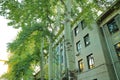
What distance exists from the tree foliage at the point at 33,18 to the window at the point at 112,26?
8.75 ft

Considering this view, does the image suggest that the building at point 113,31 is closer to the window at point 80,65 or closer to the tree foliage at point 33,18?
the tree foliage at point 33,18

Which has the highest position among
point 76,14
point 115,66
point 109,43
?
point 76,14

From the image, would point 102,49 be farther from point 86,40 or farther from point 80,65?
point 80,65

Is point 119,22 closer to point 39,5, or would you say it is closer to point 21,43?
point 39,5

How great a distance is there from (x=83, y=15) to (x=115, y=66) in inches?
221

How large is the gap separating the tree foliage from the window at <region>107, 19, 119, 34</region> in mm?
2667

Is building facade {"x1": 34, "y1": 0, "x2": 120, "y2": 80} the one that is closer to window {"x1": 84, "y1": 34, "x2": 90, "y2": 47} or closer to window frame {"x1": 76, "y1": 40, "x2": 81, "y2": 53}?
window {"x1": 84, "y1": 34, "x2": 90, "y2": 47}

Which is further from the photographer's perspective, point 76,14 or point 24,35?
point 24,35

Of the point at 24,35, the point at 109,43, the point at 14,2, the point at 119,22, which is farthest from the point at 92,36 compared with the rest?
the point at 14,2

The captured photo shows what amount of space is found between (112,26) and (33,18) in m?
7.95

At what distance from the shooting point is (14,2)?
35.8 ft

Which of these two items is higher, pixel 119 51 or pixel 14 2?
pixel 14 2

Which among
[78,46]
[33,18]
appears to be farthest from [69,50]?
[78,46]

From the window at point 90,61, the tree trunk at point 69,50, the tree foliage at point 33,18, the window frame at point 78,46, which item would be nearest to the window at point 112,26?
the tree foliage at point 33,18
